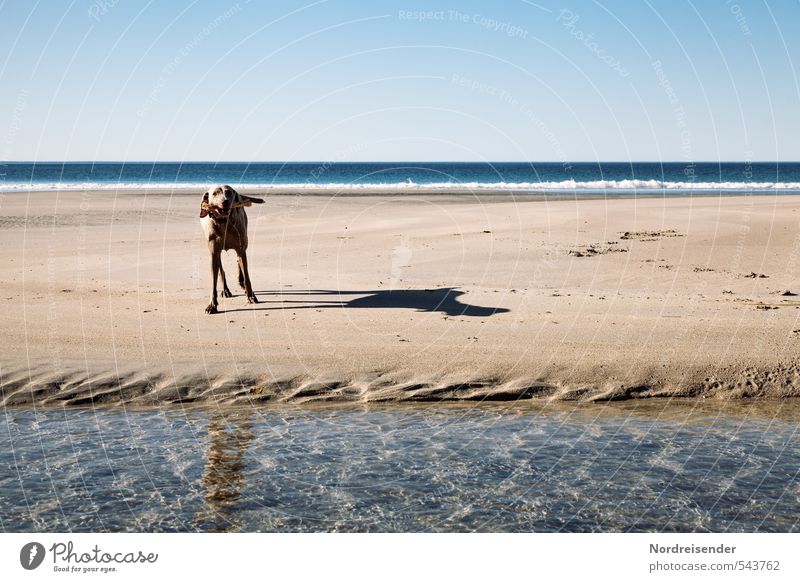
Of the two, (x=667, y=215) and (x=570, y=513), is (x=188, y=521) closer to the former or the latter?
(x=570, y=513)

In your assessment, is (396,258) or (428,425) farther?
(396,258)

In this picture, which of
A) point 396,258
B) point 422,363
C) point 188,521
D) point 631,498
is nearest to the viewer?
point 188,521

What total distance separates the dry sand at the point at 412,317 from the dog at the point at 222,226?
0.64 metres

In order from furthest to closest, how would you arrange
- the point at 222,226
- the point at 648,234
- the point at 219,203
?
the point at 648,234, the point at 222,226, the point at 219,203

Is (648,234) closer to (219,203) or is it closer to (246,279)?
(246,279)

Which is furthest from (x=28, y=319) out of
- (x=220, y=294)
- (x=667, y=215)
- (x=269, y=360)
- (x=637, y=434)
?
(x=667, y=215)

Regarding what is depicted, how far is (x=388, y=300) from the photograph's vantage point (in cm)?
1684

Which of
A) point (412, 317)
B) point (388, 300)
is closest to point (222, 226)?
point (388, 300)

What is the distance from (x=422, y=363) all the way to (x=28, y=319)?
24.4 feet

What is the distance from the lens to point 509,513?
26.0 ft

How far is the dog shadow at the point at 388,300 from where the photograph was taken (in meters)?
15.9

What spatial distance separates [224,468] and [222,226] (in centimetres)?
792

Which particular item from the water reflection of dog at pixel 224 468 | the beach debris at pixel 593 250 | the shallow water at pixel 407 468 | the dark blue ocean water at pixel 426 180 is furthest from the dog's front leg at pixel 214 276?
the dark blue ocean water at pixel 426 180

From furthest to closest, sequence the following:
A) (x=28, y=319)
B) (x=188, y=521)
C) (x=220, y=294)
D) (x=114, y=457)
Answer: (x=220, y=294), (x=28, y=319), (x=114, y=457), (x=188, y=521)
